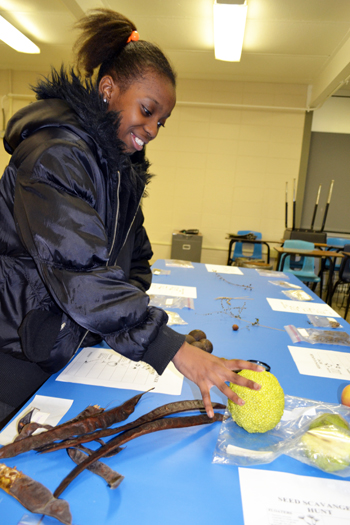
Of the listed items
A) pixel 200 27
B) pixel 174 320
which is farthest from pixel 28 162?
pixel 200 27

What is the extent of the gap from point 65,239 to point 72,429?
375 millimetres

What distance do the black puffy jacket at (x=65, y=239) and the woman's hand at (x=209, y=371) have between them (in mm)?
31

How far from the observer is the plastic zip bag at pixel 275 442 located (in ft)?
2.31

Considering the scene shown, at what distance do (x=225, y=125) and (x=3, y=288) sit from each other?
20.0 feet

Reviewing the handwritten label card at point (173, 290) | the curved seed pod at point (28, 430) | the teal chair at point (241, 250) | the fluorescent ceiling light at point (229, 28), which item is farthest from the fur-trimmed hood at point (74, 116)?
the teal chair at point (241, 250)

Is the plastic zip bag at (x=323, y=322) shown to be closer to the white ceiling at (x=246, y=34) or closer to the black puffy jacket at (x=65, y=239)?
the black puffy jacket at (x=65, y=239)

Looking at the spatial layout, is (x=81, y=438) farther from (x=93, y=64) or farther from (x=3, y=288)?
Answer: (x=93, y=64)

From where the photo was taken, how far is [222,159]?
6422 mm

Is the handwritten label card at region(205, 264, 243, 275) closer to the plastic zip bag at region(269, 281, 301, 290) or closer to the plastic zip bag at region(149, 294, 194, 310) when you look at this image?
the plastic zip bag at region(269, 281, 301, 290)

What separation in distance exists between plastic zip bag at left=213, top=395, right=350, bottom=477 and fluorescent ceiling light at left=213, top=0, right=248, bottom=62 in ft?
11.8

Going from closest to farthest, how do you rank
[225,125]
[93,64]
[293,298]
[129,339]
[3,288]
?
[129,339] → [3,288] → [93,64] → [293,298] → [225,125]

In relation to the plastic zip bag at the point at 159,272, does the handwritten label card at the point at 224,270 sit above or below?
below

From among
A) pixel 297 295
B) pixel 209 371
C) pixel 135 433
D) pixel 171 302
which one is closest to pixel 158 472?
pixel 135 433

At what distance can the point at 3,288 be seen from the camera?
907 millimetres
